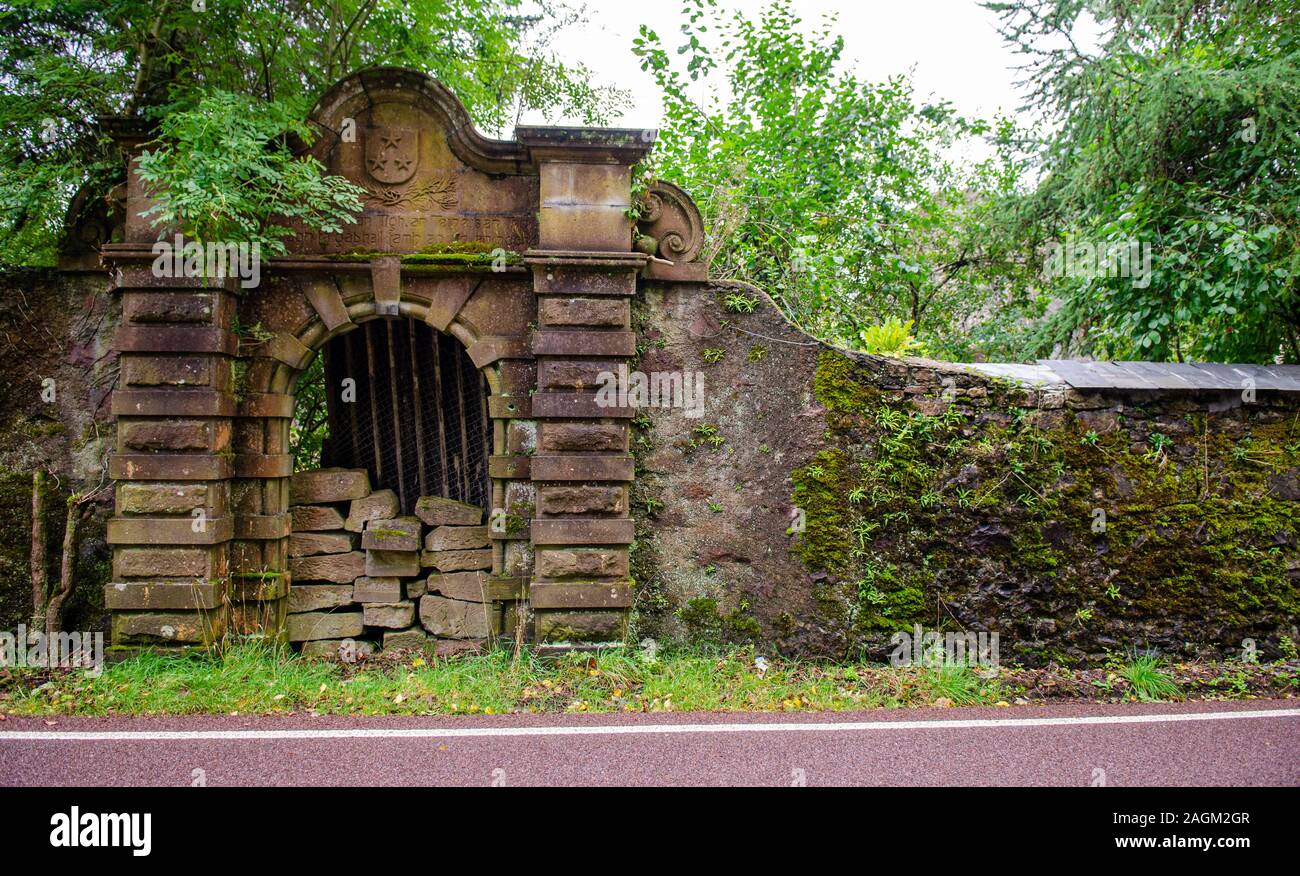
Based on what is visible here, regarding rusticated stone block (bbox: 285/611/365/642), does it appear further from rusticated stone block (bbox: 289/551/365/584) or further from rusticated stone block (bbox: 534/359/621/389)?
rusticated stone block (bbox: 534/359/621/389)

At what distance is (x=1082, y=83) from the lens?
9.00 m

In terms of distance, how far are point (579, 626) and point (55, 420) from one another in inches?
190

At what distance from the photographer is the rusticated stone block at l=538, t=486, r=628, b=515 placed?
21.4 ft

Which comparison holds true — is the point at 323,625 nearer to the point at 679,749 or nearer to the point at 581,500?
the point at 581,500

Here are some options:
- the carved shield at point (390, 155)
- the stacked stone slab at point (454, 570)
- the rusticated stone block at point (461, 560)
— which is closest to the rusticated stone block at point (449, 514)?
the stacked stone slab at point (454, 570)

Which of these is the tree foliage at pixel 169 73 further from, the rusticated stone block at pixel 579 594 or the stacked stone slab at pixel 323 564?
the rusticated stone block at pixel 579 594

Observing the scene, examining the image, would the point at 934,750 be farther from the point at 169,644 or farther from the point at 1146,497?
the point at 169,644

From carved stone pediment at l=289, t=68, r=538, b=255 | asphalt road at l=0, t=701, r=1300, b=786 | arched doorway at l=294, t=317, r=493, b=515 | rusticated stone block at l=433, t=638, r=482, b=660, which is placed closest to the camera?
asphalt road at l=0, t=701, r=1300, b=786

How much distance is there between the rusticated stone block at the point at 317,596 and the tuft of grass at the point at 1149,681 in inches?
258

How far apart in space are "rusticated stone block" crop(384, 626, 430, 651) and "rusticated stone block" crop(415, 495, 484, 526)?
0.97m

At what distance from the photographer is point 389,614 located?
7141 mm

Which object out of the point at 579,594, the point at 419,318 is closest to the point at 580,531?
the point at 579,594

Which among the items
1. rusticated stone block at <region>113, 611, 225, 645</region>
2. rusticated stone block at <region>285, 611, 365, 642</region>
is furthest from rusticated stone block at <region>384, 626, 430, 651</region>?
rusticated stone block at <region>113, 611, 225, 645</region>

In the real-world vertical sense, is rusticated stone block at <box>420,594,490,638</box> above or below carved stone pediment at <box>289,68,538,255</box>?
below
